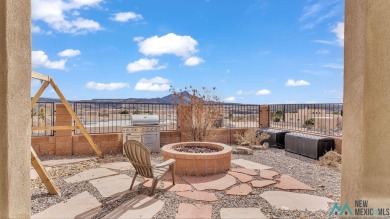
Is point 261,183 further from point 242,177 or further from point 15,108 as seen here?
point 15,108

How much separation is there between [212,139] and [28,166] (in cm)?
740

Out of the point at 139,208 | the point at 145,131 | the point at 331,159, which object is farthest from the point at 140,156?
the point at 331,159

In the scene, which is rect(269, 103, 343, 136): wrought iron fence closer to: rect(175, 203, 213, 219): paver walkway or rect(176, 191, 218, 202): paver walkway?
rect(176, 191, 218, 202): paver walkway

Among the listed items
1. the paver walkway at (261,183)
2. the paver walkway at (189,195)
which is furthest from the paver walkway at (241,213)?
the paver walkway at (261,183)

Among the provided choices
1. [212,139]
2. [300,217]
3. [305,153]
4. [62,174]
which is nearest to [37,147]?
[62,174]

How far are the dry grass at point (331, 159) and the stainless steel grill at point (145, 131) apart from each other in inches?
182

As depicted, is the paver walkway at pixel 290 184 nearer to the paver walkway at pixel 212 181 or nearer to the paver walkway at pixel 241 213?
the paver walkway at pixel 212 181

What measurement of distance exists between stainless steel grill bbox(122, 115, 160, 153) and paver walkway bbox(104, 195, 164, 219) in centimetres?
373

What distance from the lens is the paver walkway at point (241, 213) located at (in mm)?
3273

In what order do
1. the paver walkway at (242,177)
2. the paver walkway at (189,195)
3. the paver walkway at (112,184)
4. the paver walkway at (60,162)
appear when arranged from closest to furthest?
1. the paver walkway at (189,195)
2. the paver walkway at (112,184)
3. the paver walkway at (242,177)
4. the paver walkway at (60,162)

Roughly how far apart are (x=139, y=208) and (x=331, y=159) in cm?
522

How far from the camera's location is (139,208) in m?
3.50

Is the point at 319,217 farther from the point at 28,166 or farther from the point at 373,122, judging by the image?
the point at 28,166

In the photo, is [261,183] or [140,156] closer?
[140,156]
